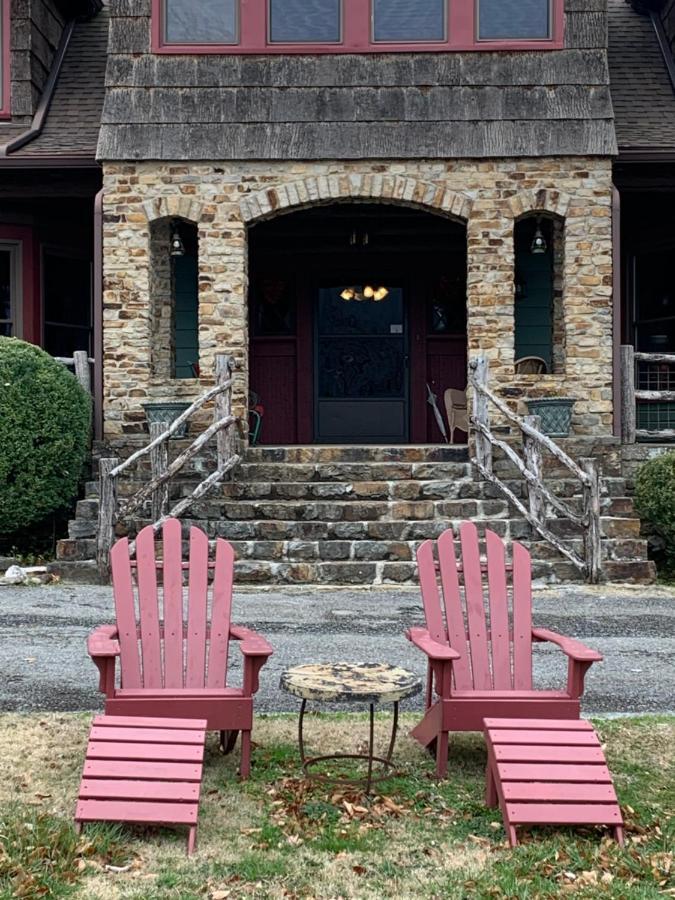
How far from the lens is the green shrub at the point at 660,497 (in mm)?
9719

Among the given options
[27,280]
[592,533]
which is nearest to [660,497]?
[592,533]

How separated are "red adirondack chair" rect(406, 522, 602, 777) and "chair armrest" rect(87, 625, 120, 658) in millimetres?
1247

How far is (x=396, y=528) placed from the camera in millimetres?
9844

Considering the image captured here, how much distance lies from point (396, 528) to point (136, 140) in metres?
5.03

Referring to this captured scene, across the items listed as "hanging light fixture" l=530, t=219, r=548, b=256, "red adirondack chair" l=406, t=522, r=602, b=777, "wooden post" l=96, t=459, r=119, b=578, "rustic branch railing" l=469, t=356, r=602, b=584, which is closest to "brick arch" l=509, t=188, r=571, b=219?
"hanging light fixture" l=530, t=219, r=548, b=256

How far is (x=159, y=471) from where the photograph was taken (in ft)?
33.1

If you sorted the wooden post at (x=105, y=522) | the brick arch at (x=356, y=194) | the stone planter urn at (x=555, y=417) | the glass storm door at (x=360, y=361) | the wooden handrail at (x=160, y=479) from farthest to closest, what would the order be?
the glass storm door at (x=360, y=361) → the brick arch at (x=356, y=194) → the stone planter urn at (x=555, y=417) → the wooden handrail at (x=160, y=479) → the wooden post at (x=105, y=522)

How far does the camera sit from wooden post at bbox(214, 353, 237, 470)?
1054 cm

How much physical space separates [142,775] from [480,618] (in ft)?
5.89

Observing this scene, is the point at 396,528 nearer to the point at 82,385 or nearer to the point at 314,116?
the point at 82,385

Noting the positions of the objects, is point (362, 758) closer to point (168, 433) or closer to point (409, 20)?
point (168, 433)

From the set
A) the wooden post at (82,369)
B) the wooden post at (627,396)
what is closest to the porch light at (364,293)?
the wooden post at (627,396)

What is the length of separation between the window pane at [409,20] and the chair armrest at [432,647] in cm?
851

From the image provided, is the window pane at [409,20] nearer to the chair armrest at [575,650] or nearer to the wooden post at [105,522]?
the wooden post at [105,522]
